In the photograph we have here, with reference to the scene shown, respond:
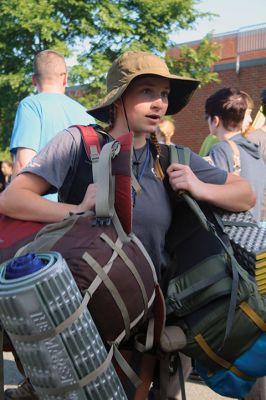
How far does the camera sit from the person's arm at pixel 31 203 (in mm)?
2299

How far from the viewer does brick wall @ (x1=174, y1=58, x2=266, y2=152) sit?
2316cm

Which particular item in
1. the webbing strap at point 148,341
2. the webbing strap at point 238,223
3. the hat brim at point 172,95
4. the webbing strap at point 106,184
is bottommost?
the webbing strap at point 148,341

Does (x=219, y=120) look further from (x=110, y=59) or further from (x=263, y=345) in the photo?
(x=110, y=59)

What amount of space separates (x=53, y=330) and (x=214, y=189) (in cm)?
94

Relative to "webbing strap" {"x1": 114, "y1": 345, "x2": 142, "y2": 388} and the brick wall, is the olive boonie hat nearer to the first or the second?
"webbing strap" {"x1": 114, "y1": 345, "x2": 142, "y2": 388}

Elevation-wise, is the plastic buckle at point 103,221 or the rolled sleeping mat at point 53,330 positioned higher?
the plastic buckle at point 103,221

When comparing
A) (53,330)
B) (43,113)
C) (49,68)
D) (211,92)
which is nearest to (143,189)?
(53,330)

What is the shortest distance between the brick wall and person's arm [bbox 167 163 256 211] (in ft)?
67.4

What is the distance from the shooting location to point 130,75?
250 cm

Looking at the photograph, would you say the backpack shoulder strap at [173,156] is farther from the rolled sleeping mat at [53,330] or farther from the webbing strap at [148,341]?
the rolled sleeping mat at [53,330]

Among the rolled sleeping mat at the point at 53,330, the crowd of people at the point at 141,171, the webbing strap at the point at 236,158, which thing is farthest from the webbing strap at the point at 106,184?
the webbing strap at the point at 236,158

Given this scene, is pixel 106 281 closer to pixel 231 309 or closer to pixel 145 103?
pixel 231 309

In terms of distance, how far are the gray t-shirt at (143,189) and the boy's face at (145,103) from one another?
180 mm

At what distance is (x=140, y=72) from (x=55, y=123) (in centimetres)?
199
